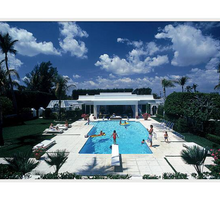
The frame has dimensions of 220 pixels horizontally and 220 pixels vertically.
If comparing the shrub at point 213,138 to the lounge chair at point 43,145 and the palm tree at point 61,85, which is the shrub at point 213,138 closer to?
the lounge chair at point 43,145

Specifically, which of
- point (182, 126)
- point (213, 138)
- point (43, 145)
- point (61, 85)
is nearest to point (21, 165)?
point (43, 145)

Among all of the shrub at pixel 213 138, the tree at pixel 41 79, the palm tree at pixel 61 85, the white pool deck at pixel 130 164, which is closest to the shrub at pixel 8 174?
the white pool deck at pixel 130 164

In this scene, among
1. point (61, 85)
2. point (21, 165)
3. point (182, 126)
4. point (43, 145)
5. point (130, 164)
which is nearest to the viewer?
point (21, 165)

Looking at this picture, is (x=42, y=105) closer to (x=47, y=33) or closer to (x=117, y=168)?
(x=47, y=33)

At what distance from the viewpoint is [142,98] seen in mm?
27969

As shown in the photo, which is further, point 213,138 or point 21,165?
point 213,138

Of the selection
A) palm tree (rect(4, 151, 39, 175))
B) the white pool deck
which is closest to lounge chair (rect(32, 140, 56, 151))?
the white pool deck

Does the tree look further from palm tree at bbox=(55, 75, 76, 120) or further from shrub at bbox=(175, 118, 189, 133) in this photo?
shrub at bbox=(175, 118, 189, 133)

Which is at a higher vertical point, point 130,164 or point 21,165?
point 21,165

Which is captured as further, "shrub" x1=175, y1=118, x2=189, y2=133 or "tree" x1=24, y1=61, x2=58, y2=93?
"tree" x1=24, y1=61, x2=58, y2=93

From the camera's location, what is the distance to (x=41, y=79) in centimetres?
3888

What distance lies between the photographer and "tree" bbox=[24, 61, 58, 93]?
38.0m

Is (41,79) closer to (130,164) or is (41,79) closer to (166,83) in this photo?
(166,83)
